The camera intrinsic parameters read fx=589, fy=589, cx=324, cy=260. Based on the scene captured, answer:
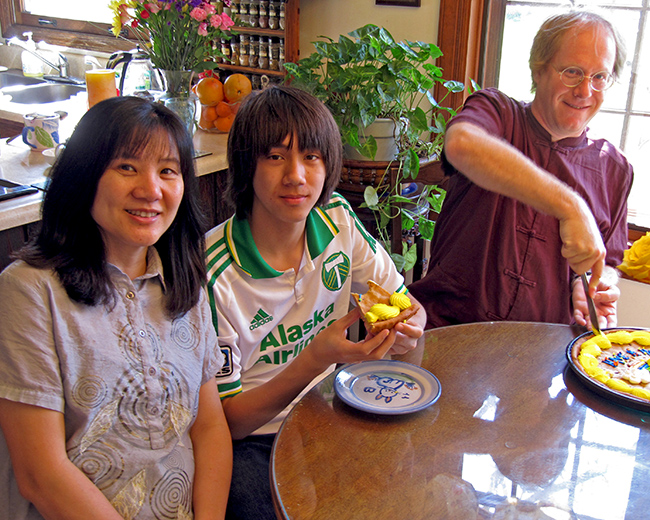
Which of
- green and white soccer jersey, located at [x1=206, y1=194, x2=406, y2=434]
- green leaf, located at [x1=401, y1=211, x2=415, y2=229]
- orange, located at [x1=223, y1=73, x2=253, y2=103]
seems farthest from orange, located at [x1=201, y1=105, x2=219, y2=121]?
green and white soccer jersey, located at [x1=206, y1=194, x2=406, y2=434]

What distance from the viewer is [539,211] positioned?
4.96 ft

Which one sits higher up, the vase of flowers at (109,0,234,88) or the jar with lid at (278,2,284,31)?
the jar with lid at (278,2,284,31)

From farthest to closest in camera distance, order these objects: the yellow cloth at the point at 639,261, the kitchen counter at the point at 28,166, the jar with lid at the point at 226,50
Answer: the jar with lid at the point at 226,50
the yellow cloth at the point at 639,261
the kitchen counter at the point at 28,166

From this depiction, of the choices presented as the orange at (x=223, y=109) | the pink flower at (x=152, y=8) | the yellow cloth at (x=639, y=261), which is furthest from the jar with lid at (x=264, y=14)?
the yellow cloth at (x=639, y=261)

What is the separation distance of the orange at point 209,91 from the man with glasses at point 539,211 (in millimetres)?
1257

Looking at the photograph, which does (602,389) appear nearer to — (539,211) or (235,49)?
(539,211)

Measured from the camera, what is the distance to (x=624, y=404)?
112cm

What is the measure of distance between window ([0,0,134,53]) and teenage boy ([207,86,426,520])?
108 inches

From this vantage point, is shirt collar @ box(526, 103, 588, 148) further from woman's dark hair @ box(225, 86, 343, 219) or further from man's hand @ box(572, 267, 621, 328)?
woman's dark hair @ box(225, 86, 343, 219)

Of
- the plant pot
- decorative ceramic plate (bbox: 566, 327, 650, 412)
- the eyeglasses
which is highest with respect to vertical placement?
the eyeglasses

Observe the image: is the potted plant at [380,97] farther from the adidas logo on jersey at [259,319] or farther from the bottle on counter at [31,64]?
the bottle on counter at [31,64]

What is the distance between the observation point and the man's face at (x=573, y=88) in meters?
1.52

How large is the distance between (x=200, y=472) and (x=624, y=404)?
0.82 m

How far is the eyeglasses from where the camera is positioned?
60.6 inches
